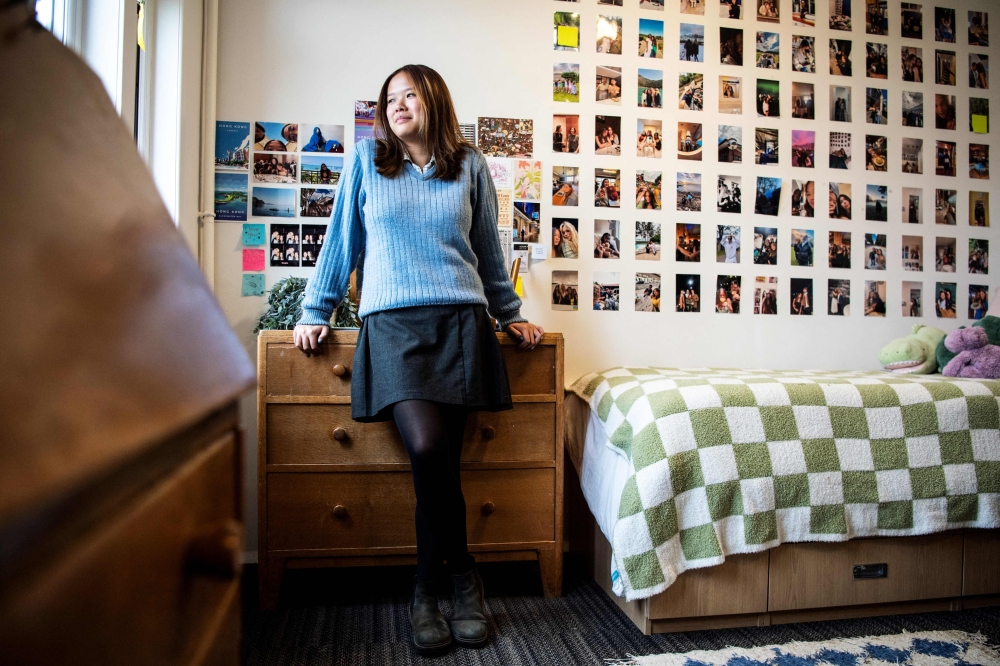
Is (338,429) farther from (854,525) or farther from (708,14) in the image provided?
(708,14)

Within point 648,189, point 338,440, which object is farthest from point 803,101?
point 338,440

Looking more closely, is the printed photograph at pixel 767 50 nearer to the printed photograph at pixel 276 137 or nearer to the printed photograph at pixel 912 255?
the printed photograph at pixel 912 255

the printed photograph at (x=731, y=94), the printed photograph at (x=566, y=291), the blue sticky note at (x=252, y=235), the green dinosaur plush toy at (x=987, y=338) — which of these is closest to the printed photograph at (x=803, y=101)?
the printed photograph at (x=731, y=94)

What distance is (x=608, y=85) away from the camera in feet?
7.46

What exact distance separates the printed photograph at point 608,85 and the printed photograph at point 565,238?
1.50 ft

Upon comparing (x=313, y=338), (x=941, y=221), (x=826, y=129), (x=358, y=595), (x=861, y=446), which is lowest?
(x=358, y=595)

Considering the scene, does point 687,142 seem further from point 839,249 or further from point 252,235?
point 252,235

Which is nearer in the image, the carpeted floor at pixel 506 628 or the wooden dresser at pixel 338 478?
the carpeted floor at pixel 506 628

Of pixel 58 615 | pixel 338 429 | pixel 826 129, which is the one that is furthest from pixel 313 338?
pixel 826 129

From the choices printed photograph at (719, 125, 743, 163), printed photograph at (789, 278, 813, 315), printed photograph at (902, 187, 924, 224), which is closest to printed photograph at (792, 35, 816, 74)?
printed photograph at (719, 125, 743, 163)

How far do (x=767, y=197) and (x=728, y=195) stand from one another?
0.51ft

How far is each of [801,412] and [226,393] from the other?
1.54 m

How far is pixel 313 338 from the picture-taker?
1619 mm

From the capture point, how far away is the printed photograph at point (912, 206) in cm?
244
